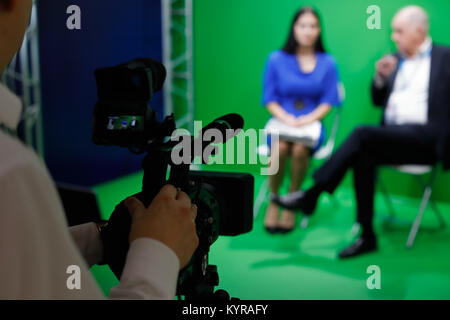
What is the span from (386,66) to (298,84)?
57 cm

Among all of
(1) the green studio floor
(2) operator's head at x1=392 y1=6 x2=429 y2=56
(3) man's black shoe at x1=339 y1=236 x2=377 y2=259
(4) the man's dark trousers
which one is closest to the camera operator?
(1) the green studio floor

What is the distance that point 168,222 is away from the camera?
62 centimetres

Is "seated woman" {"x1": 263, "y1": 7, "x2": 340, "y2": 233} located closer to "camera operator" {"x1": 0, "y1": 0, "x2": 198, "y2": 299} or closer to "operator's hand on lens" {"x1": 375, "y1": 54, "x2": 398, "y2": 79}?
"operator's hand on lens" {"x1": 375, "y1": 54, "x2": 398, "y2": 79}

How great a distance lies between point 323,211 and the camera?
131 inches

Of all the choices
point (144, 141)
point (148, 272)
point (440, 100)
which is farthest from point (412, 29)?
point (148, 272)

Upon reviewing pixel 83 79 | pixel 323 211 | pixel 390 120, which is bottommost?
pixel 323 211

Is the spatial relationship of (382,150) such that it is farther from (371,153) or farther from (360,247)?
(360,247)

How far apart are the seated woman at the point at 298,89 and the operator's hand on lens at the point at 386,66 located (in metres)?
0.28

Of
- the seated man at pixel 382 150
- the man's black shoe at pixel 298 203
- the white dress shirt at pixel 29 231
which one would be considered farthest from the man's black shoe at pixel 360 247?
the white dress shirt at pixel 29 231

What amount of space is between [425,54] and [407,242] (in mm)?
1090

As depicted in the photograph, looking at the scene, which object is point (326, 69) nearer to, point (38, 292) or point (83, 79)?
Result: point (83, 79)

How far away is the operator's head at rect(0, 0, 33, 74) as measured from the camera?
500 millimetres

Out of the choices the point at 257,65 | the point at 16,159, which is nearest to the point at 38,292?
the point at 16,159

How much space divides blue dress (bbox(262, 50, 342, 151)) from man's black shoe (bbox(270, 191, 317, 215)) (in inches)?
16.4
